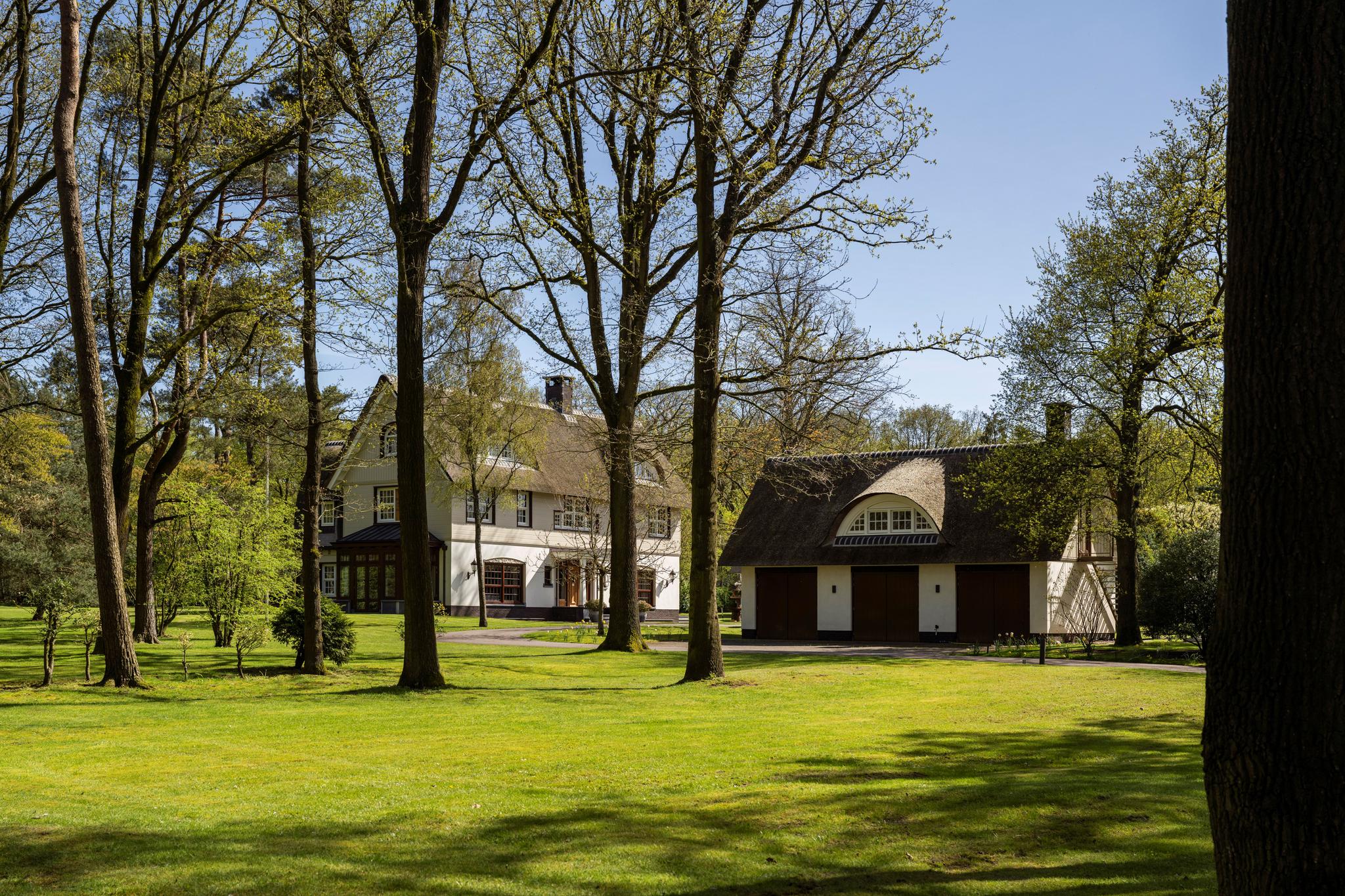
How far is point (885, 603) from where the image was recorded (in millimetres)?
35344

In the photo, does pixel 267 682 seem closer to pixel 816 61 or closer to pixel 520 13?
pixel 520 13

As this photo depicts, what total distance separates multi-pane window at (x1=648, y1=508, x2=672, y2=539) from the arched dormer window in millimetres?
21379

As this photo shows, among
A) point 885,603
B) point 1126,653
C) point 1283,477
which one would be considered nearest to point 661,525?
point 885,603

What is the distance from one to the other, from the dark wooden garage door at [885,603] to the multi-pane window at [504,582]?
18848 mm

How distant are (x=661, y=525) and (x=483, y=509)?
40.0 ft

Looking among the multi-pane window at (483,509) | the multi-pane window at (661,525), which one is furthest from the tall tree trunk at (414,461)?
the multi-pane window at (661,525)

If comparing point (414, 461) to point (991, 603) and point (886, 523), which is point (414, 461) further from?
point (991, 603)

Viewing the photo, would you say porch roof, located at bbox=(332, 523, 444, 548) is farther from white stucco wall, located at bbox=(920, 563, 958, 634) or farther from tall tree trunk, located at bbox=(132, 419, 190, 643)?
white stucco wall, located at bbox=(920, 563, 958, 634)

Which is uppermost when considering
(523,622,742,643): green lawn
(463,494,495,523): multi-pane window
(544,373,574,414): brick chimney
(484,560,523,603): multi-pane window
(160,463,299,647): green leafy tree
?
(544,373,574,414): brick chimney

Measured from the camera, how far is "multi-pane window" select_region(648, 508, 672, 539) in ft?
186

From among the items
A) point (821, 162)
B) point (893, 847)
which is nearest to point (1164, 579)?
point (821, 162)

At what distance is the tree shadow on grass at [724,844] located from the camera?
616cm

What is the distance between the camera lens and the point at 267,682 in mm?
18516

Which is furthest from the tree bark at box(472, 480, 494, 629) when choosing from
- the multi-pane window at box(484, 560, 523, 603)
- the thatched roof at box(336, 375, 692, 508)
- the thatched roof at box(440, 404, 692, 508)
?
the thatched roof at box(440, 404, 692, 508)
